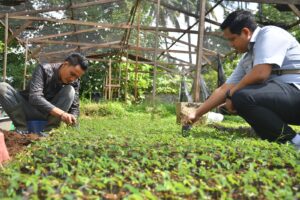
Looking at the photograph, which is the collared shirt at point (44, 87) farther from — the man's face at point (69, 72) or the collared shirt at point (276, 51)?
the collared shirt at point (276, 51)

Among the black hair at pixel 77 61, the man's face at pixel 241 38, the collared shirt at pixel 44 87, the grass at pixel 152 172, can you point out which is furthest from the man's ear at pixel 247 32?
the collared shirt at pixel 44 87

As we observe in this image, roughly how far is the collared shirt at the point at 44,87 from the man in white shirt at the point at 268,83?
1968 millimetres

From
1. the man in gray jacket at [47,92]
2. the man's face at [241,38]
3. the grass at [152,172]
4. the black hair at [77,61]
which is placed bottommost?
the grass at [152,172]

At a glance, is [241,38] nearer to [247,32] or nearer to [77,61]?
[247,32]

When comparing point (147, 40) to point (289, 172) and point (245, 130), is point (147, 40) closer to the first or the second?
point (245, 130)

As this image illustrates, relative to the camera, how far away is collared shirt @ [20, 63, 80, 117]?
417 centimetres

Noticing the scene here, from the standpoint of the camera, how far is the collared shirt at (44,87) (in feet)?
13.7

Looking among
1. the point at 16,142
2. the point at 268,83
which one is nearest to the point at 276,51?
the point at 268,83

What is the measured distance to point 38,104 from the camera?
4.17 m

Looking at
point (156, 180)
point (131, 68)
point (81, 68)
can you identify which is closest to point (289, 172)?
point (156, 180)

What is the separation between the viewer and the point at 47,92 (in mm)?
4633

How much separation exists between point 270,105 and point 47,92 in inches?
102

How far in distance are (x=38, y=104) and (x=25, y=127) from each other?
0.68 metres

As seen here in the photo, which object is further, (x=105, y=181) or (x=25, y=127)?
(x=25, y=127)
